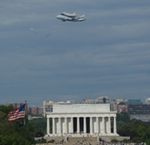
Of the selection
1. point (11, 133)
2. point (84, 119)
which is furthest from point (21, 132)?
point (84, 119)

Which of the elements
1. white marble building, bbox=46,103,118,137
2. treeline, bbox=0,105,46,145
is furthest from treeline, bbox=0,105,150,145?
white marble building, bbox=46,103,118,137

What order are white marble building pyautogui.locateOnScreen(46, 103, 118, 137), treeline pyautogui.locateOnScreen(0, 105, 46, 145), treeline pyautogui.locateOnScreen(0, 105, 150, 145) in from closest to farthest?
1. treeline pyautogui.locateOnScreen(0, 105, 46, 145)
2. treeline pyautogui.locateOnScreen(0, 105, 150, 145)
3. white marble building pyautogui.locateOnScreen(46, 103, 118, 137)

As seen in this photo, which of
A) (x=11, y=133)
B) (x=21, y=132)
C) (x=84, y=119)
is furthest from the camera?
(x=84, y=119)

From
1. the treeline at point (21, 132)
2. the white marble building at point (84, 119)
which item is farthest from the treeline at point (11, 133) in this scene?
the white marble building at point (84, 119)

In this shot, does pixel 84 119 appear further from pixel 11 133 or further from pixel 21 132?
pixel 11 133

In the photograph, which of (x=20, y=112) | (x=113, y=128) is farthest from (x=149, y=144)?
(x=113, y=128)

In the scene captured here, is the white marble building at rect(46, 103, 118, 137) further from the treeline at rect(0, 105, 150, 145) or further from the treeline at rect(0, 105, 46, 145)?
the treeline at rect(0, 105, 46, 145)

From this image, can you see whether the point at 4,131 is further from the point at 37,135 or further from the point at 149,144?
the point at 37,135

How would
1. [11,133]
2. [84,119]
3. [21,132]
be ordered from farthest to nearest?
1. [84,119]
2. [21,132]
3. [11,133]
